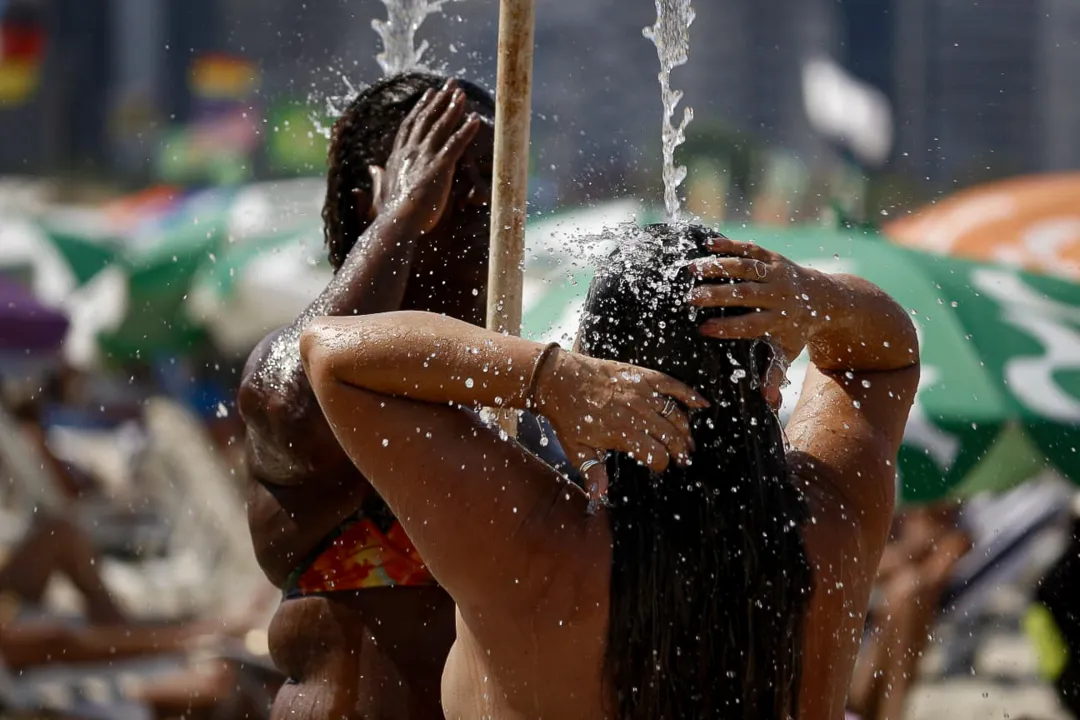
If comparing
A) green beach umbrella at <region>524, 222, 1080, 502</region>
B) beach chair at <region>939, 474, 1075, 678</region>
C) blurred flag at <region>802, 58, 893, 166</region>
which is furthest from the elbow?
blurred flag at <region>802, 58, 893, 166</region>

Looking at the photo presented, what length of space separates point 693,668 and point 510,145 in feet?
2.82

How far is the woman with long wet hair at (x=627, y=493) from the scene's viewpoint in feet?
5.67

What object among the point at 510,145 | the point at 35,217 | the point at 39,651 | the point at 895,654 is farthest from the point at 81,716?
the point at 35,217

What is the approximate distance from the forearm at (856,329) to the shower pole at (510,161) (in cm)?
48

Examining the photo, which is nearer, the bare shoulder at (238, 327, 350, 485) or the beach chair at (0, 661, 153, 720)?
the bare shoulder at (238, 327, 350, 485)

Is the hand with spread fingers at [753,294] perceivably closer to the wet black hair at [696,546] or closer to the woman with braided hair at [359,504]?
the wet black hair at [696,546]

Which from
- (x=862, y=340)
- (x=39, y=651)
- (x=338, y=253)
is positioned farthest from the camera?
(x=39, y=651)

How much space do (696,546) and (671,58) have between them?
1041 millimetres

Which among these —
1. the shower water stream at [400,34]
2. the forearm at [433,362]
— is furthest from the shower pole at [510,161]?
the shower water stream at [400,34]

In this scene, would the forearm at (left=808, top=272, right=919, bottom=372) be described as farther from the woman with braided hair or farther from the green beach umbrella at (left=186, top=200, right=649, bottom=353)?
the green beach umbrella at (left=186, top=200, right=649, bottom=353)

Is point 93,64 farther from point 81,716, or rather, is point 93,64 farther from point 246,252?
point 81,716

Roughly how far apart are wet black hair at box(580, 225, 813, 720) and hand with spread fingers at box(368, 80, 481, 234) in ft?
2.38

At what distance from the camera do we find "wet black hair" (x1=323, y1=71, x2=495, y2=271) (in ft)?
8.79

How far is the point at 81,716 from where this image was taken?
6.09 m
